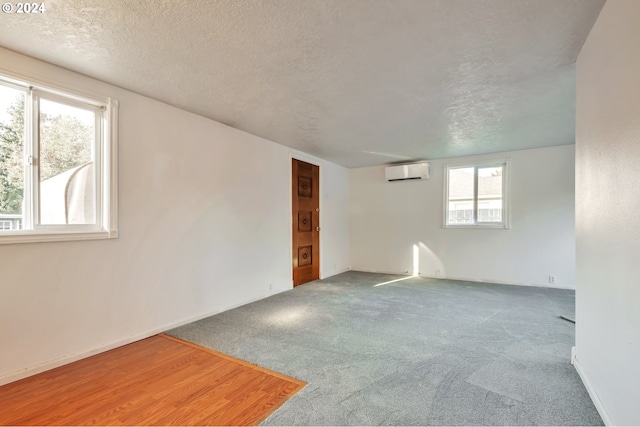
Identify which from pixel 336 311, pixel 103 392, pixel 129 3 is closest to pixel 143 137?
pixel 129 3

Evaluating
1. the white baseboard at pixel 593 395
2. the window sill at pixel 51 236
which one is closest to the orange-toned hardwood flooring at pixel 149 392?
the window sill at pixel 51 236

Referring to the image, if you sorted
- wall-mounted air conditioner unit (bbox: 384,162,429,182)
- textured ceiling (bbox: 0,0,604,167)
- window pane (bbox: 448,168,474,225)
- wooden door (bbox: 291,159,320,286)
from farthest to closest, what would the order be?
wall-mounted air conditioner unit (bbox: 384,162,429,182) < window pane (bbox: 448,168,474,225) < wooden door (bbox: 291,159,320,286) < textured ceiling (bbox: 0,0,604,167)

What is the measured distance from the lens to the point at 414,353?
8.09 feet

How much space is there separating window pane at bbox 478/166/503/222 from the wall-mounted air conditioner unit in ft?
3.33

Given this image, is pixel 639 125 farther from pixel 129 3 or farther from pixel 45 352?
pixel 45 352

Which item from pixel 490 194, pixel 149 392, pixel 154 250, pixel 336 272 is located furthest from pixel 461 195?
pixel 149 392

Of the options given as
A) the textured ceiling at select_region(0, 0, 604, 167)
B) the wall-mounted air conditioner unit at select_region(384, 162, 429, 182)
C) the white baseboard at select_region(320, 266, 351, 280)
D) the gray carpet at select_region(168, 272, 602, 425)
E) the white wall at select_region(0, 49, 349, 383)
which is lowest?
the white baseboard at select_region(320, 266, 351, 280)

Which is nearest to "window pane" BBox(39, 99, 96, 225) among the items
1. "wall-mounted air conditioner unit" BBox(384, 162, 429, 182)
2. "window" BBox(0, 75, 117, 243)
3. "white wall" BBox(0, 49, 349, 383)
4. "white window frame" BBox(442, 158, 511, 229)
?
"window" BBox(0, 75, 117, 243)

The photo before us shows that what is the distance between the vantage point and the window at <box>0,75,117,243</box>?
212 centimetres

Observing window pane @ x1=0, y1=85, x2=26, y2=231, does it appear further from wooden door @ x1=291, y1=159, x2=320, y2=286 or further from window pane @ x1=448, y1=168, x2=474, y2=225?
window pane @ x1=448, y1=168, x2=474, y2=225

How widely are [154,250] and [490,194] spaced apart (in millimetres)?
5531

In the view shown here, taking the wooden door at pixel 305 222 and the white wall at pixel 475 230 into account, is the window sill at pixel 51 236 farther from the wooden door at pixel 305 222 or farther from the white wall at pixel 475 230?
the white wall at pixel 475 230

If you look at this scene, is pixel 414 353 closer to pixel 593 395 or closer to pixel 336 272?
pixel 593 395

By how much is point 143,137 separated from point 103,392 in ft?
7.29
